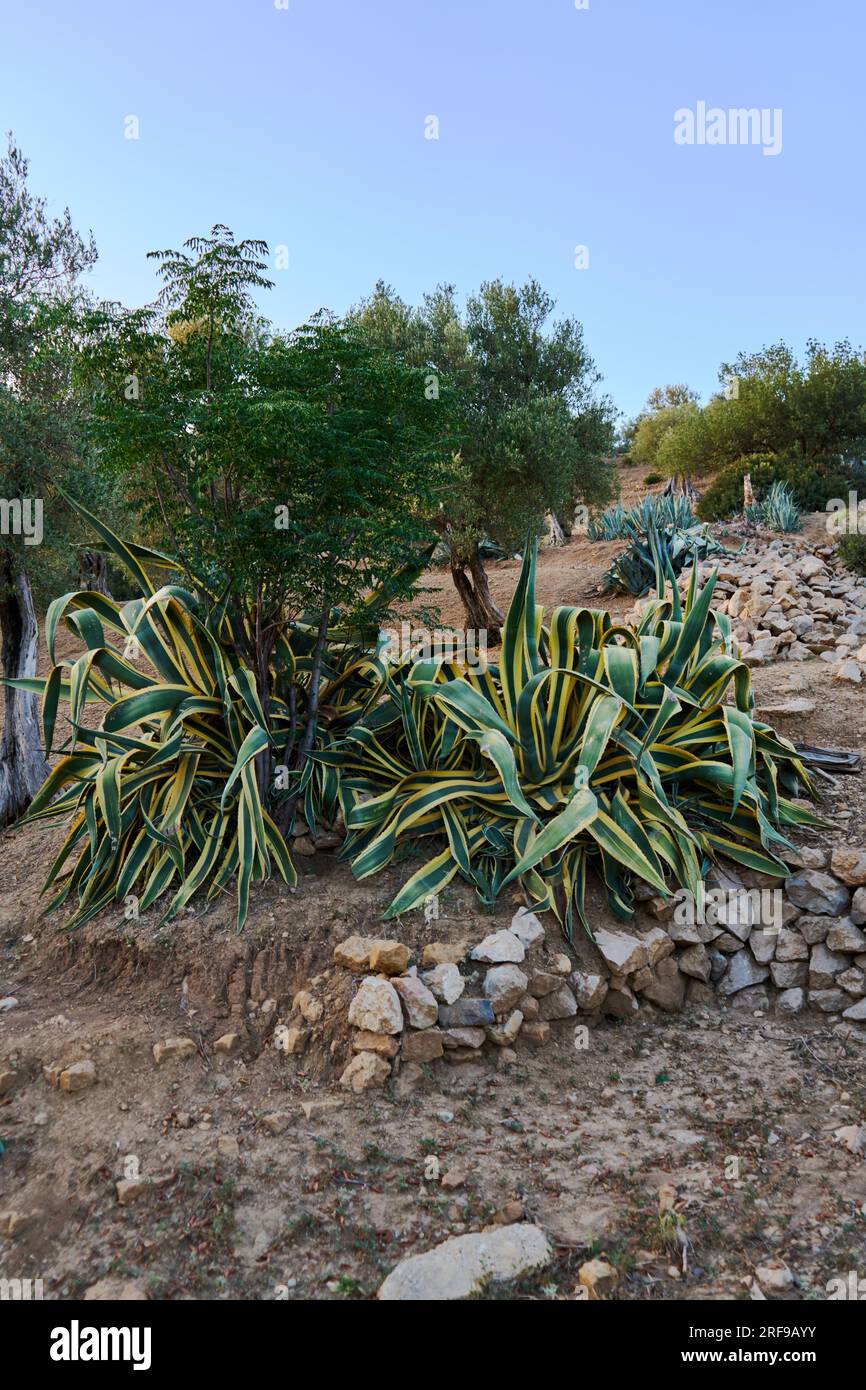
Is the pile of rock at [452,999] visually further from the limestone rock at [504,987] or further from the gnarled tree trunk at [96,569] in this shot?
the gnarled tree trunk at [96,569]

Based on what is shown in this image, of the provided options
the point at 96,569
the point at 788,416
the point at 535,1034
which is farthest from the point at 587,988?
the point at 788,416

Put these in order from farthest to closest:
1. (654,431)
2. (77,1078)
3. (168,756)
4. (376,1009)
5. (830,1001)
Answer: (654,431)
(168,756)
(830,1001)
(376,1009)
(77,1078)

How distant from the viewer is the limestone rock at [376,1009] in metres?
3.22

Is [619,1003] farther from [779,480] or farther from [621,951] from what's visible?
[779,480]

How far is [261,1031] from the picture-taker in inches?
135

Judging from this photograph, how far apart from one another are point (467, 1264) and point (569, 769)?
220cm

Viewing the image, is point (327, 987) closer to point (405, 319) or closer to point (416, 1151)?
point (416, 1151)

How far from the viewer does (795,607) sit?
8359 mm

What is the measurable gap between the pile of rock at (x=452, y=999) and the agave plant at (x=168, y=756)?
823 mm

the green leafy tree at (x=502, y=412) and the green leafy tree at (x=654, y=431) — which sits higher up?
the green leafy tree at (x=654, y=431)

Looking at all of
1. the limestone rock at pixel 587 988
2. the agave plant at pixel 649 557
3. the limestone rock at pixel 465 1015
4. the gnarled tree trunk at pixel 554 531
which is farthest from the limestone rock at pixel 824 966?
the gnarled tree trunk at pixel 554 531

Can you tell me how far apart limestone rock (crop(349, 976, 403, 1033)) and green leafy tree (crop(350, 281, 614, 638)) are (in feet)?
25.8

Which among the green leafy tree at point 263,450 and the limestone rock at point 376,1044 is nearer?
the limestone rock at point 376,1044

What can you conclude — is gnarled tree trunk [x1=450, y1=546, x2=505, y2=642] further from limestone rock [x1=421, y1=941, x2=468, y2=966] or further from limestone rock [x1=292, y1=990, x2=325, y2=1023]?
limestone rock [x1=292, y1=990, x2=325, y2=1023]
